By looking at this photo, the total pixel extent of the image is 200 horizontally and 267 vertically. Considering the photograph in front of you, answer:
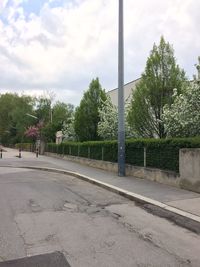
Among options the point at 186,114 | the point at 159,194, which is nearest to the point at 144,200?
the point at 159,194

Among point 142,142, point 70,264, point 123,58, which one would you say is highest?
point 123,58

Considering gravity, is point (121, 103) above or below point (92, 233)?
above

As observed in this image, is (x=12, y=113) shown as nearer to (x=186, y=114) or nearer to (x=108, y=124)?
(x=108, y=124)

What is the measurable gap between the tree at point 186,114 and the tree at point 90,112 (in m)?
13.3

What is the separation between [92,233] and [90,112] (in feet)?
78.3

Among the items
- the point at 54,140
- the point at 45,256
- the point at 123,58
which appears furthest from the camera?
the point at 54,140

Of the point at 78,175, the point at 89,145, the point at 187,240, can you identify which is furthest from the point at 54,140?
the point at 187,240

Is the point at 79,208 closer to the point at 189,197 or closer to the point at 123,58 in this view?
the point at 189,197

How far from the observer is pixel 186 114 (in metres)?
17.0

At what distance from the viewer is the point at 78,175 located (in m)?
18.8

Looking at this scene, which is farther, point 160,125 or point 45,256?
point 160,125

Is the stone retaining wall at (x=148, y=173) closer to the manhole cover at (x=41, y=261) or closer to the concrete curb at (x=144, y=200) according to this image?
the concrete curb at (x=144, y=200)

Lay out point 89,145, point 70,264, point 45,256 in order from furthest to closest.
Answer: point 89,145
point 45,256
point 70,264

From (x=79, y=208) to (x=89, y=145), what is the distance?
16.2 metres
